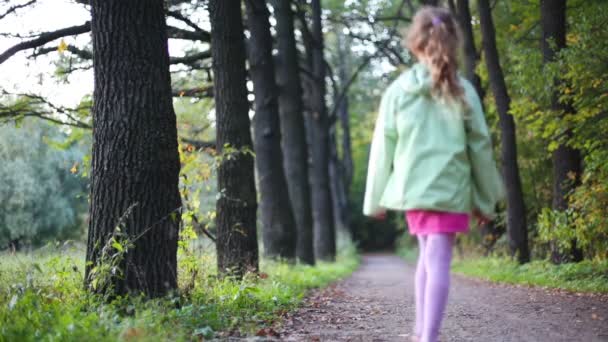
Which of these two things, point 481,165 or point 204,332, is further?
point 204,332

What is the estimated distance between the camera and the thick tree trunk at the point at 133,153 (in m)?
5.87

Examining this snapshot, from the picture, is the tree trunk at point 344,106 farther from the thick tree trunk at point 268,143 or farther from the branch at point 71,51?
the branch at point 71,51

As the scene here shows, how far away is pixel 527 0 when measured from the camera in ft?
53.0

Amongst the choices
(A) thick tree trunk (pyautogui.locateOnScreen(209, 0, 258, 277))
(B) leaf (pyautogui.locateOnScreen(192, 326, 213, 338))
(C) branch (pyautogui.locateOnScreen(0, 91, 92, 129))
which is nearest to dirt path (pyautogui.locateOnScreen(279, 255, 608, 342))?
(B) leaf (pyautogui.locateOnScreen(192, 326, 213, 338))

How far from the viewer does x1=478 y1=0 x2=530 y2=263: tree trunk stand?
14.8 metres

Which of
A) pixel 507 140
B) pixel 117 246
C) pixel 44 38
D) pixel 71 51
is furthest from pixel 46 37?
pixel 507 140

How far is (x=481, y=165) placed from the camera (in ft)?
13.8

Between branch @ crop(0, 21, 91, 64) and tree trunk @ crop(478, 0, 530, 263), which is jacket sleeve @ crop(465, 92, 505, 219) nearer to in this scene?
branch @ crop(0, 21, 91, 64)

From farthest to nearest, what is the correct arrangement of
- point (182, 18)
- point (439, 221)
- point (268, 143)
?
point (268, 143) < point (182, 18) < point (439, 221)

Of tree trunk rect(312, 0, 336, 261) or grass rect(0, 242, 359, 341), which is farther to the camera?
tree trunk rect(312, 0, 336, 261)

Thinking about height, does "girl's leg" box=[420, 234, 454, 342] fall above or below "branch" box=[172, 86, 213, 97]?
below

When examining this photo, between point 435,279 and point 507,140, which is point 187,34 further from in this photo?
point 435,279

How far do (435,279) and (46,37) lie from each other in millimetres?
Answer: 8394

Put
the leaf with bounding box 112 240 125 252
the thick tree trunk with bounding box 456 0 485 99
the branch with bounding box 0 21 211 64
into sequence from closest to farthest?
the leaf with bounding box 112 240 125 252, the branch with bounding box 0 21 211 64, the thick tree trunk with bounding box 456 0 485 99
